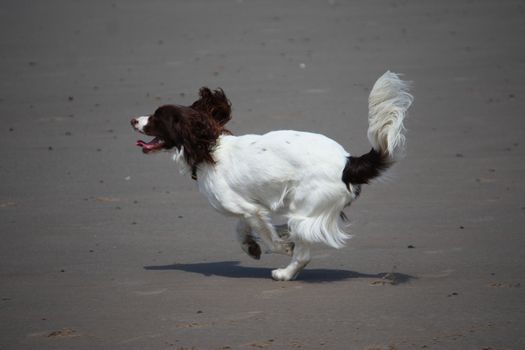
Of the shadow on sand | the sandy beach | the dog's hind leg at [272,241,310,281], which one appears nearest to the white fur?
the dog's hind leg at [272,241,310,281]

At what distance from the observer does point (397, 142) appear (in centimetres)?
698

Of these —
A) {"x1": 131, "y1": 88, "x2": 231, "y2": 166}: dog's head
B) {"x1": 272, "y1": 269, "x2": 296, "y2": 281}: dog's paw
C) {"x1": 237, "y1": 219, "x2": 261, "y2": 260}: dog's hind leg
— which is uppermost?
{"x1": 131, "y1": 88, "x2": 231, "y2": 166}: dog's head

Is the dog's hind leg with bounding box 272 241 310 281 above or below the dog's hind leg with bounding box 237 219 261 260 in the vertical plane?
below

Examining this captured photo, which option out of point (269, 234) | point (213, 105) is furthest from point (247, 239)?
point (213, 105)

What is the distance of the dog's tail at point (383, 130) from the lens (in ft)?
22.8

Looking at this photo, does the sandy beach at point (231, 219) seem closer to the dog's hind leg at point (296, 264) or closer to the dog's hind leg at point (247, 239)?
the dog's hind leg at point (296, 264)

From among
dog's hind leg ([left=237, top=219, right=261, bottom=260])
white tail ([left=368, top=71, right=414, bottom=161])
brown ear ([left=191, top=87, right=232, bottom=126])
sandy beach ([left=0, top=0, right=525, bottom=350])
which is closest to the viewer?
sandy beach ([left=0, top=0, right=525, bottom=350])

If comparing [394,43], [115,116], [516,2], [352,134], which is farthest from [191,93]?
[516,2]

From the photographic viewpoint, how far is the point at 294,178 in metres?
7.12

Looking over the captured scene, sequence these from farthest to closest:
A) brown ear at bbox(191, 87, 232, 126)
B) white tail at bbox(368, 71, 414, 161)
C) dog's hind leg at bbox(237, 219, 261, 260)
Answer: brown ear at bbox(191, 87, 232, 126) → dog's hind leg at bbox(237, 219, 261, 260) → white tail at bbox(368, 71, 414, 161)

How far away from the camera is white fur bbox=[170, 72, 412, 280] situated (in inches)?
276

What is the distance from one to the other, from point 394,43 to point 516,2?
469 centimetres

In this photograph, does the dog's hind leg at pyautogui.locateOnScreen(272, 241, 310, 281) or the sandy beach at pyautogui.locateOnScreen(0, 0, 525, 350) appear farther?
the dog's hind leg at pyautogui.locateOnScreen(272, 241, 310, 281)

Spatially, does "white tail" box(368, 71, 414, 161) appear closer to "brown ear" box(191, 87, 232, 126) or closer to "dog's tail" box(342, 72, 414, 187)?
"dog's tail" box(342, 72, 414, 187)
